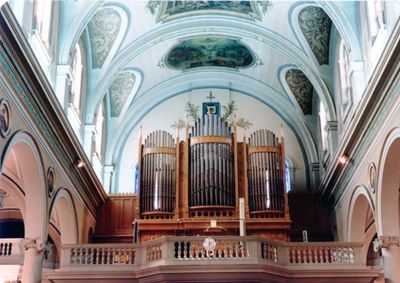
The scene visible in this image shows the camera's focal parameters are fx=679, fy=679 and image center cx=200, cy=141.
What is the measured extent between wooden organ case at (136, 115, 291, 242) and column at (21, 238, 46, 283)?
405 cm

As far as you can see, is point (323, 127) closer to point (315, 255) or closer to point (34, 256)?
point (315, 255)

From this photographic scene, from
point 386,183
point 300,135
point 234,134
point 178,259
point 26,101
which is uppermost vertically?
point 300,135

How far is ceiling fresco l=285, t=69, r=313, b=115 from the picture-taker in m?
21.2

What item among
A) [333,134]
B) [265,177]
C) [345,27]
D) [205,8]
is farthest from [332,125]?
[205,8]

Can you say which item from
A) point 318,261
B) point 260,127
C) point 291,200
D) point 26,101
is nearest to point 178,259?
point 318,261

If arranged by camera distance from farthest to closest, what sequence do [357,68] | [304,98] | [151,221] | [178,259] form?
1. [304,98]
2. [151,221]
3. [357,68]
4. [178,259]

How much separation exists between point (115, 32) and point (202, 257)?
7.46 metres

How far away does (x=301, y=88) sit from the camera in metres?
21.6

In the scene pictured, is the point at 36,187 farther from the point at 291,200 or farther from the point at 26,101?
the point at 291,200

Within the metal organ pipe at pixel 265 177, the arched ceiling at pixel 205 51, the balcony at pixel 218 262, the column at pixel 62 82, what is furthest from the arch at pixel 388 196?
the column at pixel 62 82

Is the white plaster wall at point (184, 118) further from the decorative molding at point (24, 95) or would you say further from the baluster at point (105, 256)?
the decorative molding at point (24, 95)

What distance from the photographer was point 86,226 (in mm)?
18766

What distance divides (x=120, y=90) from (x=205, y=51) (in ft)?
9.75

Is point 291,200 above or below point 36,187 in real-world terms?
above
